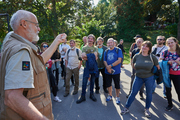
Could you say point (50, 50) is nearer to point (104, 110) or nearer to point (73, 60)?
point (104, 110)

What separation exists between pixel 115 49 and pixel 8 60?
3359 mm

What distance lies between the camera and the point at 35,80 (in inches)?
41.9

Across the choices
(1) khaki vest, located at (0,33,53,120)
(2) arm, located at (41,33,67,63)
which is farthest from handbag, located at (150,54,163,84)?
(1) khaki vest, located at (0,33,53,120)

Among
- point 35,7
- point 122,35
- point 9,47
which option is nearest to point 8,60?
point 9,47

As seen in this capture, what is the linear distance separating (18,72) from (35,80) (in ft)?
0.74

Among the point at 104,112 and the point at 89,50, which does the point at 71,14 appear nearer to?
the point at 89,50

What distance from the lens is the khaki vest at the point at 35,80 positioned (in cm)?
96

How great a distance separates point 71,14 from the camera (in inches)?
579

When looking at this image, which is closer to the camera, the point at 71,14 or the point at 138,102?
the point at 138,102

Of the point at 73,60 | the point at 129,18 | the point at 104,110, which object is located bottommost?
the point at 104,110

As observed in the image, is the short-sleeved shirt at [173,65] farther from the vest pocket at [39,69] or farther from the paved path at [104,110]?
the vest pocket at [39,69]

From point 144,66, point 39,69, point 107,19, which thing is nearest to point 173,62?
point 144,66

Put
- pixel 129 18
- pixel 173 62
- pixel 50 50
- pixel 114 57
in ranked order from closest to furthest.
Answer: pixel 50 50 → pixel 173 62 → pixel 114 57 → pixel 129 18

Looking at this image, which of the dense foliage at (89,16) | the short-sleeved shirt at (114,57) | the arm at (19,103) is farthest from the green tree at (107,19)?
the arm at (19,103)
